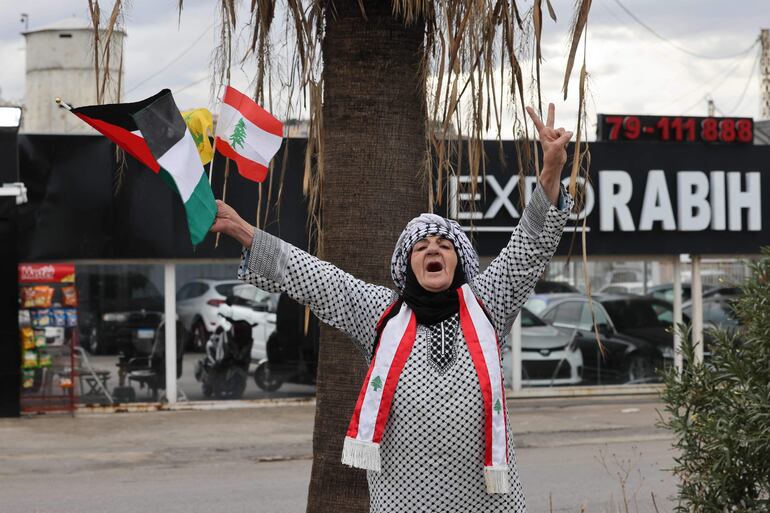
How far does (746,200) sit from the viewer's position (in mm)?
Result: 17922

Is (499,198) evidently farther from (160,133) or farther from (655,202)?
(160,133)

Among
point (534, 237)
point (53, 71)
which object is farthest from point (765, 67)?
point (534, 237)

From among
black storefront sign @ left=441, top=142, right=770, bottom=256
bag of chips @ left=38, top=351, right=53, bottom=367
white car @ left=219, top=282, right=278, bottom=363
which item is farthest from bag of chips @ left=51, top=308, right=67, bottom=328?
black storefront sign @ left=441, top=142, right=770, bottom=256

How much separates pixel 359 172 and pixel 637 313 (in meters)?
13.9

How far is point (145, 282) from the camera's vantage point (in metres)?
16.1

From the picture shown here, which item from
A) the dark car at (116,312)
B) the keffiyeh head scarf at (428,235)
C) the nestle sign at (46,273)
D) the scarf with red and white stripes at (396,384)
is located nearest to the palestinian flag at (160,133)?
the keffiyeh head scarf at (428,235)

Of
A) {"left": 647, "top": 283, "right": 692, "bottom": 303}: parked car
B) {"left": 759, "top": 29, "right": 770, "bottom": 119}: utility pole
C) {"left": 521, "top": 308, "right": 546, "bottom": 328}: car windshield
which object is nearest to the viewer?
{"left": 521, "top": 308, "right": 546, "bottom": 328}: car windshield

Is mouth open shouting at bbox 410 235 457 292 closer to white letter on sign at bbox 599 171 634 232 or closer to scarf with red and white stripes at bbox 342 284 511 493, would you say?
scarf with red and white stripes at bbox 342 284 511 493

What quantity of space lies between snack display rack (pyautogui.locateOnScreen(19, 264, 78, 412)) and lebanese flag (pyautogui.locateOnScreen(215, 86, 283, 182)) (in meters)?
10.9

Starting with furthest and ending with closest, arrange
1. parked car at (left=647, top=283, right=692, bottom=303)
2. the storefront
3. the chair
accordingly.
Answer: parked car at (left=647, top=283, right=692, bottom=303), the chair, the storefront

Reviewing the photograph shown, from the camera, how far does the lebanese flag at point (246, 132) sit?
194 inches

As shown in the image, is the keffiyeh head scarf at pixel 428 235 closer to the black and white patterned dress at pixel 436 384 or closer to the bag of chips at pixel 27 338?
the black and white patterned dress at pixel 436 384

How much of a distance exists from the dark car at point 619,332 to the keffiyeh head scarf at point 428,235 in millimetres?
14142

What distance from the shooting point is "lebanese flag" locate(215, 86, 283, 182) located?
492 cm
